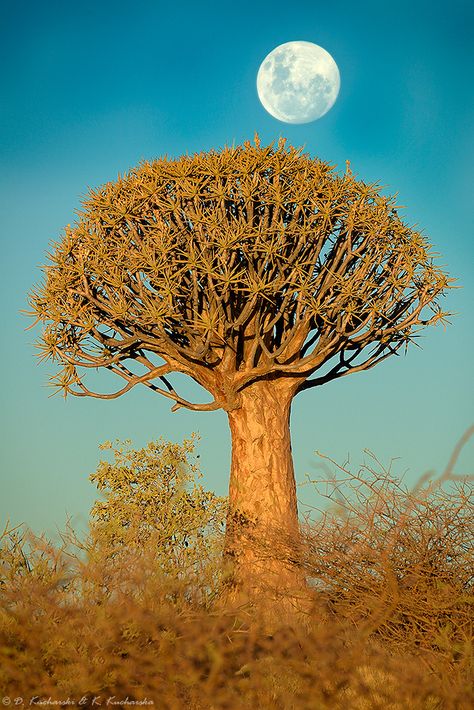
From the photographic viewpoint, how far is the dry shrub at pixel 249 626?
581cm

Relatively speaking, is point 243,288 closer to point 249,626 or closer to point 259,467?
point 259,467

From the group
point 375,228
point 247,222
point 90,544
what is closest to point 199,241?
point 247,222

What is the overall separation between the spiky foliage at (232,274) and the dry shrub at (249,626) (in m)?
4.38

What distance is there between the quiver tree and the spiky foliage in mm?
33

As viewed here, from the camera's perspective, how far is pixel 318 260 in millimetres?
12531

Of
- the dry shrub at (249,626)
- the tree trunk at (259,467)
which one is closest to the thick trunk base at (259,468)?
the tree trunk at (259,467)

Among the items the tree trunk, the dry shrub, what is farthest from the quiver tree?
the dry shrub

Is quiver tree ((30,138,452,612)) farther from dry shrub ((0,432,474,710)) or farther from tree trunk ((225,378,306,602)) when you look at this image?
dry shrub ((0,432,474,710))

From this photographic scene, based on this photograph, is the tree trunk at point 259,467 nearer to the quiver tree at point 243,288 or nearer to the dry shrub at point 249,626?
the quiver tree at point 243,288

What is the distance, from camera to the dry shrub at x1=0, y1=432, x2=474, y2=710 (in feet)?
19.1

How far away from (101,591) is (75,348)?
7191mm

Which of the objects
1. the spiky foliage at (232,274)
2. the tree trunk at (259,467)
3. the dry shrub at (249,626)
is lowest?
the dry shrub at (249,626)

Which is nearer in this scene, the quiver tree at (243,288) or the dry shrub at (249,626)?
the dry shrub at (249,626)

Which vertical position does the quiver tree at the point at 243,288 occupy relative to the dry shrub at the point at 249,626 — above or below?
above
